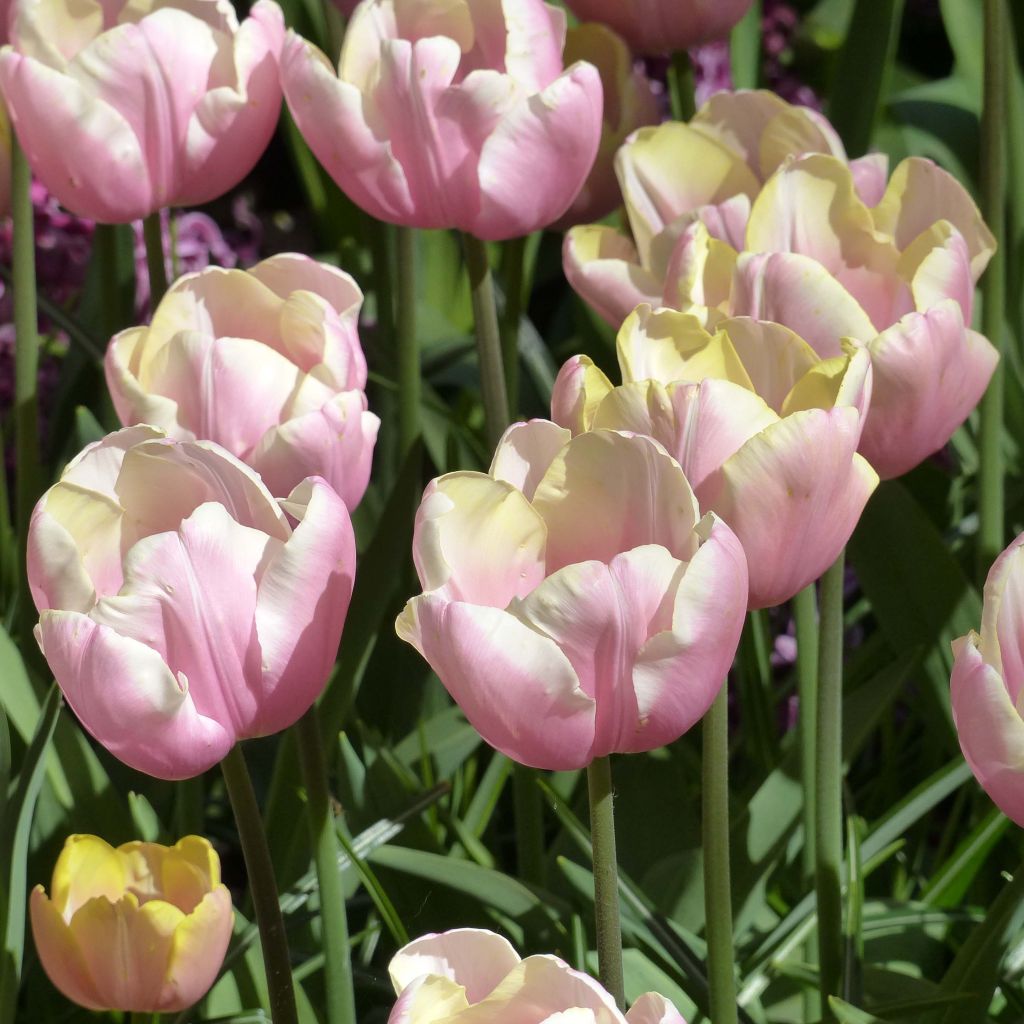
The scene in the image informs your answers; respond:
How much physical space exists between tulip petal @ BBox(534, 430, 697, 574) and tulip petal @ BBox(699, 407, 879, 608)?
0.04 m

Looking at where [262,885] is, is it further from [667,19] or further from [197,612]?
[667,19]

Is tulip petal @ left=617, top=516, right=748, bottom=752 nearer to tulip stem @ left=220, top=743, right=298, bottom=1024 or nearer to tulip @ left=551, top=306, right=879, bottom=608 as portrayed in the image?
Result: tulip @ left=551, top=306, right=879, bottom=608

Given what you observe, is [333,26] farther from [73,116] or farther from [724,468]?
[724,468]

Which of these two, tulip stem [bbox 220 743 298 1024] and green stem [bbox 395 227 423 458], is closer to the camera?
tulip stem [bbox 220 743 298 1024]

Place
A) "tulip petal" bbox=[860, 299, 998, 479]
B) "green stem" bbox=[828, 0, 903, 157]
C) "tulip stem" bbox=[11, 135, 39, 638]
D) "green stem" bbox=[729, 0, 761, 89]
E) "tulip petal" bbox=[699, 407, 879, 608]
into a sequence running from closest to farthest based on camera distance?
"tulip petal" bbox=[699, 407, 879, 608], "tulip petal" bbox=[860, 299, 998, 479], "tulip stem" bbox=[11, 135, 39, 638], "green stem" bbox=[828, 0, 903, 157], "green stem" bbox=[729, 0, 761, 89]

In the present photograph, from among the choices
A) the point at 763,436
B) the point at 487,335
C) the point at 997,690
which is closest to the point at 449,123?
the point at 487,335

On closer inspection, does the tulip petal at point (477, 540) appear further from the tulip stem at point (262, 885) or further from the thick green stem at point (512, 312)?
the thick green stem at point (512, 312)

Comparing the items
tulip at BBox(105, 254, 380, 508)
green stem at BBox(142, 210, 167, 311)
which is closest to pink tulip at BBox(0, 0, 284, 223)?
green stem at BBox(142, 210, 167, 311)

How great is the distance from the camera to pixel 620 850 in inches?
37.8

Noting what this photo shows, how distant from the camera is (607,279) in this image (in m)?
0.76

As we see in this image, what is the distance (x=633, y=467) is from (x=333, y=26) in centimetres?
71

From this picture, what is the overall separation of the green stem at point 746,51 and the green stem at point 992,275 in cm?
44

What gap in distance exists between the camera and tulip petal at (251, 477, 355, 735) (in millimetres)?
532

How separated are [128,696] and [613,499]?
0.18 m
